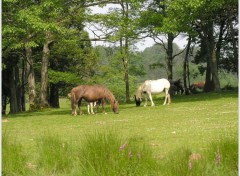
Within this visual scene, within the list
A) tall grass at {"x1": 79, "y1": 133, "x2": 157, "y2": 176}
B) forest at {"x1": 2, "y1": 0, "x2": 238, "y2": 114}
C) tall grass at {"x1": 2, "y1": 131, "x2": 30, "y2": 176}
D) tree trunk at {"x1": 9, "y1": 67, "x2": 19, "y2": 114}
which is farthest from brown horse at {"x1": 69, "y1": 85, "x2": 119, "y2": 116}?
tall grass at {"x1": 79, "y1": 133, "x2": 157, "y2": 176}

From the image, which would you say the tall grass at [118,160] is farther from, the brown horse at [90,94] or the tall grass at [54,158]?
the brown horse at [90,94]

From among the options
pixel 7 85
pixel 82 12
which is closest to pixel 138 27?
pixel 82 12

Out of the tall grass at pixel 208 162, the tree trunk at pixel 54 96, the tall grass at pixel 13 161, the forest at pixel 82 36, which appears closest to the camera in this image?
the tall grass at pixel 208 162

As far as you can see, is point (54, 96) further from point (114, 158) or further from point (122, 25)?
point (114, 158)

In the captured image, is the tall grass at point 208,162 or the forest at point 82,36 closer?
the tall grass at point 208,162

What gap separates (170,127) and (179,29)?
52.7 ft

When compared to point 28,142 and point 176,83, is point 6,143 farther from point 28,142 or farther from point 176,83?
point 176,83

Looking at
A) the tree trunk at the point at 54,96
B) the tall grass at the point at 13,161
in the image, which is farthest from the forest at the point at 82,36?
the tall grass at the point at 13,161

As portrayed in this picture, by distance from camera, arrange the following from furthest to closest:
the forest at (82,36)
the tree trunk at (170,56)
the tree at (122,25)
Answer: the tree trunk at (170,56)
the tree at (122,25)
the forest at (82,36)

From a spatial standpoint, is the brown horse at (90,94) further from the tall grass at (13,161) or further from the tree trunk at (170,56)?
the tree trunk at (170,56)

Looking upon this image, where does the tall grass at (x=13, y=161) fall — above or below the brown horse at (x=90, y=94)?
below

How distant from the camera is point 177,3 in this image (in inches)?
1056

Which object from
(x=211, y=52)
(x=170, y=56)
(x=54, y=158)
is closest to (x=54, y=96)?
(x=170, y=56)

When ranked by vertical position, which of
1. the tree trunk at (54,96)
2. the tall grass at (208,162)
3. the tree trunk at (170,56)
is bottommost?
the tall grass at (208,162)
